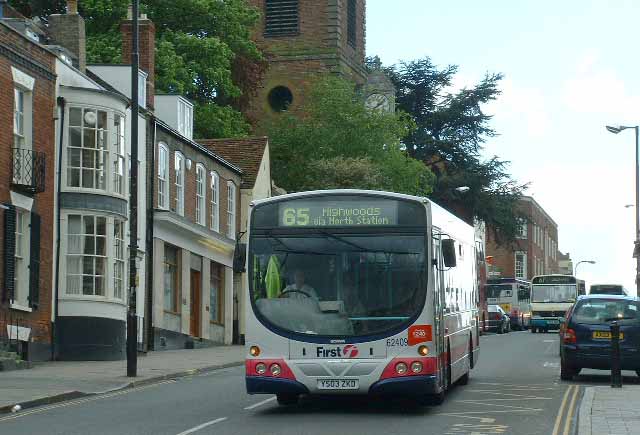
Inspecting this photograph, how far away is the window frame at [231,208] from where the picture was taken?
48.9 m

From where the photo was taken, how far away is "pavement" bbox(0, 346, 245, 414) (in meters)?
20.6

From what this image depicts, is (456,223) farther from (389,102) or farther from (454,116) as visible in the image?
(454,116)

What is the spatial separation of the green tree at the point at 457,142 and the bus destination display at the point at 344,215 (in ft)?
174

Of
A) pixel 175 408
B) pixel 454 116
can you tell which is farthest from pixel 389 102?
pixel 175 408

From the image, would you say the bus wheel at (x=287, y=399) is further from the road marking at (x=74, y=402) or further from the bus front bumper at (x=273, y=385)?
the road marking at (x=74, y=402)

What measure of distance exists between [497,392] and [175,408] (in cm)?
593

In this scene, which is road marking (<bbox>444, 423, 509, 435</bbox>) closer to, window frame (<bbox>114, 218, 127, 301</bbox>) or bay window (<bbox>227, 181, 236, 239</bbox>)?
window frame (<bbox>114, 218, 127, 301</bbox>)

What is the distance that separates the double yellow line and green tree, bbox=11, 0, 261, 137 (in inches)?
1253

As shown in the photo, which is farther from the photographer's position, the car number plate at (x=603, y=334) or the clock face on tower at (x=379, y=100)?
the clock face on tower at (x=379, y=100)

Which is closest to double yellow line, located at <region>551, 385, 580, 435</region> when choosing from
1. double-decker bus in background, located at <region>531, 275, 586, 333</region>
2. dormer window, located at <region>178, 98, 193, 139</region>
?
dormer window, located at <region>178, 98, 193, 139</region>

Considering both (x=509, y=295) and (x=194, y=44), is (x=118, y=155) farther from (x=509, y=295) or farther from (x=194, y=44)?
(x=509, y=295)

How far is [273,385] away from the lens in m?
17.2

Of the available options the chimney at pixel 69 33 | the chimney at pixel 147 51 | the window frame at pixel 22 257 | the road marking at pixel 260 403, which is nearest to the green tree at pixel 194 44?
the chimney at pixel 147 51

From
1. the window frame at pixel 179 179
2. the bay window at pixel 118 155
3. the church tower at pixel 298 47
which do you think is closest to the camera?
the bay window at pixel 118 155
